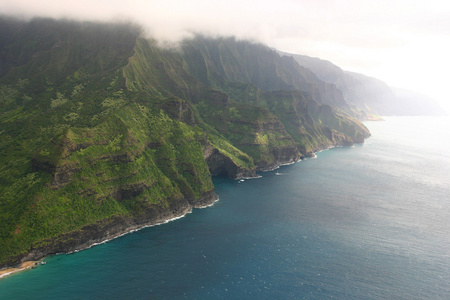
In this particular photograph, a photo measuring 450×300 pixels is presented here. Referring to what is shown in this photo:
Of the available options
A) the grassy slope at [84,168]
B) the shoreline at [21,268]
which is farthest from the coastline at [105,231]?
the grassy slope at [84,168]

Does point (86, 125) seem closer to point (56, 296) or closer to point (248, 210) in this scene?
point (56, 296)

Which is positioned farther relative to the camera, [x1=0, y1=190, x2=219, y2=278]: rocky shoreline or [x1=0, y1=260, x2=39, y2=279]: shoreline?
[x1=0, y1=190, x2=219, y2=278]: rocky shoreline

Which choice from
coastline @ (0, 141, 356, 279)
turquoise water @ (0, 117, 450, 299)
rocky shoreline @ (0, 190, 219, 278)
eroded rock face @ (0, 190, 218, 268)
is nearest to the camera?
turquoise water @ (0, 117, 450, 299)

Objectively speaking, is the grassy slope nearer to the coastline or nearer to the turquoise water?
the coastline

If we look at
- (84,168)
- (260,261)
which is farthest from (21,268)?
(260,261)

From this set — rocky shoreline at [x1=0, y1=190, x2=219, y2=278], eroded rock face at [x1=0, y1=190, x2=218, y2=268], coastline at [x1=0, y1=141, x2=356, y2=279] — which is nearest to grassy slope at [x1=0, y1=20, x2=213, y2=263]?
eroded rock face at [x1=0, y1=190, x2=218, y2=268]

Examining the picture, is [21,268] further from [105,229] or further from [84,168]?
[84,168]

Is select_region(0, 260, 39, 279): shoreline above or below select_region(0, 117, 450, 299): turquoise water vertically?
above

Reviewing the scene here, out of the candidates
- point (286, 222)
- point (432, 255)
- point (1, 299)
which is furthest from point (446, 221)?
point (1, 299)

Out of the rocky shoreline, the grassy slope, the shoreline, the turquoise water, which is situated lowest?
the turquoise water

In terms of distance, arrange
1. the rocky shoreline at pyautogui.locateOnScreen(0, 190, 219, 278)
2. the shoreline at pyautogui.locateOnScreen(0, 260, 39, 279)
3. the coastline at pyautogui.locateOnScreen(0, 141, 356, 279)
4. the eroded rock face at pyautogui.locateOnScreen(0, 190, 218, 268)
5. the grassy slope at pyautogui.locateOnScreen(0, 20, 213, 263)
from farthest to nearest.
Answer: the grassy slope at pyautogui.locateOnScreen(0, 20, 213, 263)
the eroded rock face at pyautogui.locateOnScreen(0, 190, 218, 268)
the rocky shoreline at pyautogui.locateOnScreen(0, 190, 219, 278)
the coastline at pyautogui.locateOnScreen(0, 141, 356, 279)
the shoreline at pyautogui.locateOnScreen(0, 260, 39, 279)

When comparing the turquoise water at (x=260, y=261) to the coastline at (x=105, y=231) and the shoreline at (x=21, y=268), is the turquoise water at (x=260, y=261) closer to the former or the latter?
the shoreline at (x=21, y=268)
